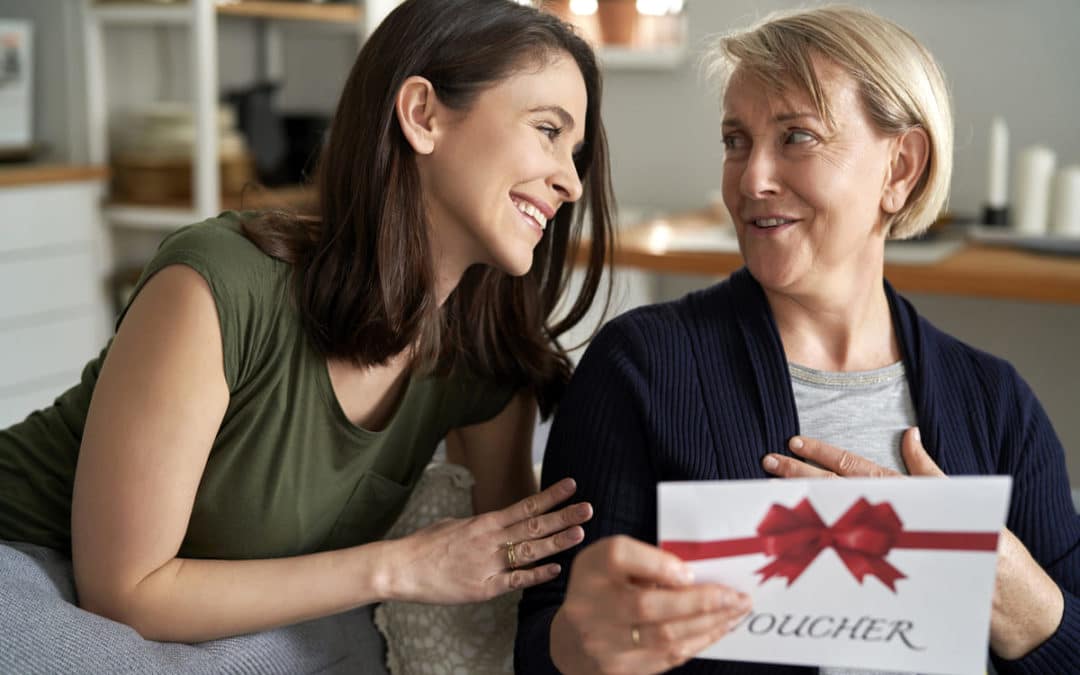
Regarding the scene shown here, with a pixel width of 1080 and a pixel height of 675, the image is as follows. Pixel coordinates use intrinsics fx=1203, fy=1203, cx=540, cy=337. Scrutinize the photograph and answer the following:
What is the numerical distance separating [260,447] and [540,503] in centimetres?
31

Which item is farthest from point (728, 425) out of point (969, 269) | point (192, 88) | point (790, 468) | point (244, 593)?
point (192, 88)

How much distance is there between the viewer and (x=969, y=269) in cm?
252

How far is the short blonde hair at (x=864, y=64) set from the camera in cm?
129

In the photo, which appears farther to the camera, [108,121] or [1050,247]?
[108,121]

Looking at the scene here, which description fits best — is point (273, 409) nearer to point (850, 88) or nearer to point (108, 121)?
point (850, 88)

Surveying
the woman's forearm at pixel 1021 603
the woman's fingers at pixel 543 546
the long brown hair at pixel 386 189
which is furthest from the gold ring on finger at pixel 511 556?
the woman's forearm at pixel 1021 603

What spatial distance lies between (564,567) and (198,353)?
45cm

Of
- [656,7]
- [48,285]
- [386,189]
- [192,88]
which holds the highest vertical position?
[656,7]

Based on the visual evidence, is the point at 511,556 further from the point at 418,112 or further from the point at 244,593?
the point at 418,112

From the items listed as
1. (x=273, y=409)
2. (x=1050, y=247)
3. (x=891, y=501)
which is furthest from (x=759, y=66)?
(x=1050, y=247)

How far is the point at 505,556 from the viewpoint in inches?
51.1

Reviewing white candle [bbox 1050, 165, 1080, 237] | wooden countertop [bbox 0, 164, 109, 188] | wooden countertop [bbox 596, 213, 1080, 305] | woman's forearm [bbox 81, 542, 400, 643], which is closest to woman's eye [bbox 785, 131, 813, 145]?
woman's forearm [bbox 81, 542, 400, 643]

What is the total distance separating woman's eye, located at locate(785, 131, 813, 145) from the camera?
4.28ft

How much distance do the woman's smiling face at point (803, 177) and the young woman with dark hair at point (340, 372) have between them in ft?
0.70
